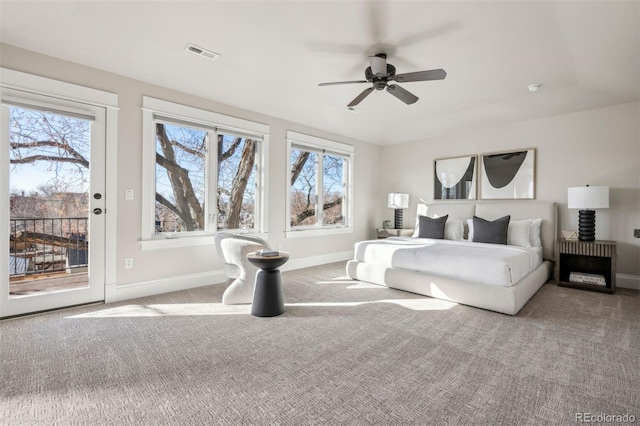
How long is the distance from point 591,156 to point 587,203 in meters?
0.88

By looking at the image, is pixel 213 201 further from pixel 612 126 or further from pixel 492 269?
pixel 612 126

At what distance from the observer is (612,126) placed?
4.22 m

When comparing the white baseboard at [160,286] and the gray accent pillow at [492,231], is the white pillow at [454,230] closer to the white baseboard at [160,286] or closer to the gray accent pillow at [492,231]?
the gray accent pillow at [492,231]

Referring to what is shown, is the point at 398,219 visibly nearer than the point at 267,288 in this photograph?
No

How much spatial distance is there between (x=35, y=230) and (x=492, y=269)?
464cm

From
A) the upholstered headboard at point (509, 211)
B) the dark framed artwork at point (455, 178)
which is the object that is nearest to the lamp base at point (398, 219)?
the upholstered headboard at point (509, 211)

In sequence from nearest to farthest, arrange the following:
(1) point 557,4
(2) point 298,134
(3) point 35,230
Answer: (1) point 557,4
(3) point 35,230
(2) point 298,134

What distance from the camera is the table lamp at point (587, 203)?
3.95m

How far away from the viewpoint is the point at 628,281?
4.12m

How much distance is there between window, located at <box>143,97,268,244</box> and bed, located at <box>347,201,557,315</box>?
1.94 metres

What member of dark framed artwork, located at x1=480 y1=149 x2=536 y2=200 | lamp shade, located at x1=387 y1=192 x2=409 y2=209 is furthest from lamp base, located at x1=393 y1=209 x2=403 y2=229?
dark framed artwork, located at x1=480 y1=149 x2=536 y2=200

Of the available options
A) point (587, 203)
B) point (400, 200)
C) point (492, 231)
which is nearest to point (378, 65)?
point (492, 231)

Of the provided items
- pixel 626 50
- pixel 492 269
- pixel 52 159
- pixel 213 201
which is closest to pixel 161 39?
pixel 52 159

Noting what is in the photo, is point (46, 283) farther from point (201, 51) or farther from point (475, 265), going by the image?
point (475, 265)
